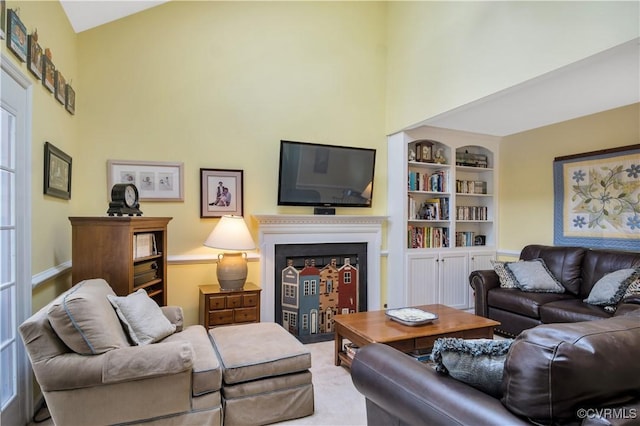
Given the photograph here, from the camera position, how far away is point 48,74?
2.31 metres

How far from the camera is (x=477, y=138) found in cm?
457

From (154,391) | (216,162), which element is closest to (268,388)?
(154,391)

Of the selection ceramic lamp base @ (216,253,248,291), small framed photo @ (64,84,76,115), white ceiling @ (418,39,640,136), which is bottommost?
ceramic lamp base @ (216,253,248,291)

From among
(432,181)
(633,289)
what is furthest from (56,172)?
(633,289)

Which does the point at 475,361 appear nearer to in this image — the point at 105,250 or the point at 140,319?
the point at 140,319

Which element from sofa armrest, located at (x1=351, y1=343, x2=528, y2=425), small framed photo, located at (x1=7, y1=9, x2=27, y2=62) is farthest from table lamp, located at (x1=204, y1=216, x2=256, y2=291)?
sofa armrest, located at (x1=351, y1=343, x2=528, y2=425)

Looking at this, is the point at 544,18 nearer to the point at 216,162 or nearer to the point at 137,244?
the point at 216,162

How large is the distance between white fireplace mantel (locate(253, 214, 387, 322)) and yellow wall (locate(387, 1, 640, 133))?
3.99 feet

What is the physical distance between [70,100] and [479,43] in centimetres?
344

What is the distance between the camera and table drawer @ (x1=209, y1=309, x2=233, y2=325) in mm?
3025

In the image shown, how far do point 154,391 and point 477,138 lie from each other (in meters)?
4.40

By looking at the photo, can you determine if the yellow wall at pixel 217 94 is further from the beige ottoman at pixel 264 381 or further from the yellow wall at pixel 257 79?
the beige ottoman at pixel 264 381

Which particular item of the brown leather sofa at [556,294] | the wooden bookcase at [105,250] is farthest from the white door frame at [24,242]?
the brown leather sofa at [556,294]

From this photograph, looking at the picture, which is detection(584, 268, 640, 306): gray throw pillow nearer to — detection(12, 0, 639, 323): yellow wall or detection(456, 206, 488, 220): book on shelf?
detection(12, 0, 639, 323): yellow wall
